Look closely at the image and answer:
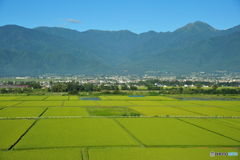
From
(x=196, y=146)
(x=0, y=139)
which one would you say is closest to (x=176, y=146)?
(x=196, y=146)

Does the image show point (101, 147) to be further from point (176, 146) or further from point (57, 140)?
point (176, 146)

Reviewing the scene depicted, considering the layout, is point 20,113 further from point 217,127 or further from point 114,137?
point 217,127

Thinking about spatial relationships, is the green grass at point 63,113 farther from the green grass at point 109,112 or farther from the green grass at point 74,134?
the green grass at point 74,134

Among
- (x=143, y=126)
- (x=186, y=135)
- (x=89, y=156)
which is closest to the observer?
(x=89, y=156)

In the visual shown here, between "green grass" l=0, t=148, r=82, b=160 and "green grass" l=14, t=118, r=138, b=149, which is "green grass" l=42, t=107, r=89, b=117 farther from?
"green grass" l=0, t=148, r=82, b=160

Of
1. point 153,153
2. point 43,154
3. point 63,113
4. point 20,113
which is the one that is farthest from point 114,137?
point 20,113

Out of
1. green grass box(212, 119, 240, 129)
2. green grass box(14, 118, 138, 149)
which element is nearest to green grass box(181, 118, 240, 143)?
green grass box(212, 119, 240, 129)

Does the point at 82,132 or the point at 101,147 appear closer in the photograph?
the point at 101,147
